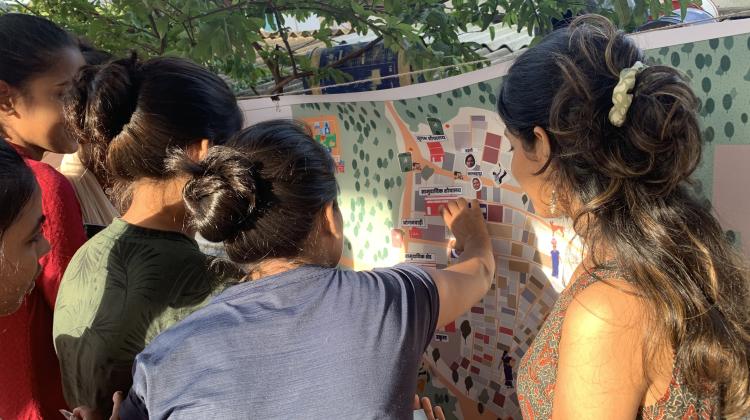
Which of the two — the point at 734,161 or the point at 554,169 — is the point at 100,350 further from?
the point at 734,161

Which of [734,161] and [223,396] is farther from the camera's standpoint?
[734,161]

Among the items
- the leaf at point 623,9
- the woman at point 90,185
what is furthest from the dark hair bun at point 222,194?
the leaf at point 623,9

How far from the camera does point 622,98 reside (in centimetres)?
116

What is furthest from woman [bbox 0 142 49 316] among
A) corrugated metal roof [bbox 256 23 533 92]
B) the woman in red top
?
corrugated metal roof [bbox 256 23 533 92]

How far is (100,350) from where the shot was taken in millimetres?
1435

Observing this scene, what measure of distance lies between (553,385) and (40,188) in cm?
124

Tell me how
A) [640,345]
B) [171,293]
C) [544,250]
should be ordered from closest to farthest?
[640,345], [171,293], [544,250]

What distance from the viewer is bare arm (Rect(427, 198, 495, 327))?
1431mm

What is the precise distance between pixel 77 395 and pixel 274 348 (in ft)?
2.05

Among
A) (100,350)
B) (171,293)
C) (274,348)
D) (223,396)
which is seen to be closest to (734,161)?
(274,348)

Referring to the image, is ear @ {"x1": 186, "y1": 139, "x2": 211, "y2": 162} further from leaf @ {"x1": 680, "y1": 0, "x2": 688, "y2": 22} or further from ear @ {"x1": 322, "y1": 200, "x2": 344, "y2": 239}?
leaf @ {"x1": 680, "y1": 0, "x2": 688, "y2": 22}

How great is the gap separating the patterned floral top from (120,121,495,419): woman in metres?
0.22

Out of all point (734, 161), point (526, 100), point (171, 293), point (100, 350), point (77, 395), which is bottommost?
point (77, 395)

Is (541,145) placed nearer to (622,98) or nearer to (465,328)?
(622,98)
